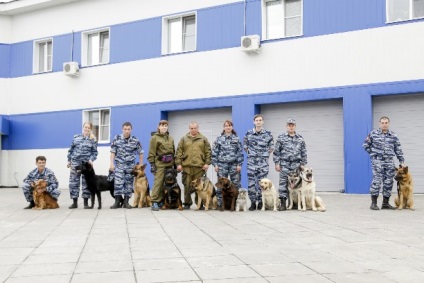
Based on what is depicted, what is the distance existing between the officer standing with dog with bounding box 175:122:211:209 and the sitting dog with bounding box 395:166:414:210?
4026 millimetres

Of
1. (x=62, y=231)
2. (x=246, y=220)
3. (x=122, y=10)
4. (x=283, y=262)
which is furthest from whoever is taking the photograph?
(x=122, y=10)

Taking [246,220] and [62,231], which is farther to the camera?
[246,220]

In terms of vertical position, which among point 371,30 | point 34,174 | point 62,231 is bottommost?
point 62,231

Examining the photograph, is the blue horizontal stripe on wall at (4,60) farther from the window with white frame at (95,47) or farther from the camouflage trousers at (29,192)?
the camouflage trousers at (29,192)

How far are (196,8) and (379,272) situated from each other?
541 inches

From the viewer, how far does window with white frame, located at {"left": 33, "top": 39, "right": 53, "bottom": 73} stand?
20219mm

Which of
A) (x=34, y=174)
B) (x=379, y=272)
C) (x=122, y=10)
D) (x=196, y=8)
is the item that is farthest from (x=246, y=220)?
(x=122, y=10)

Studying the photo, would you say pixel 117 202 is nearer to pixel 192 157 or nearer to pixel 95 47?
pixel 192 157

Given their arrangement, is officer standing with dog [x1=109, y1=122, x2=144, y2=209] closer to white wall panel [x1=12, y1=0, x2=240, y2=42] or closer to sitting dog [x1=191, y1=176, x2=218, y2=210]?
sitting dog [x1=191, y1=176, x2=218, y2=210]

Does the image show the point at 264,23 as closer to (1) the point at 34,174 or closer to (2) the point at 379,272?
(1) the point at 34,174

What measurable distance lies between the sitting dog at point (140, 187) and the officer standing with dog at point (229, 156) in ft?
5.95

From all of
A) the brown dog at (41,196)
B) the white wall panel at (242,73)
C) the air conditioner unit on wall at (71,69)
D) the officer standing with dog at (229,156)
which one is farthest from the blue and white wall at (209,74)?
the brown dog at (41,196)

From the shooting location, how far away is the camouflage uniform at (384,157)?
31.6ft

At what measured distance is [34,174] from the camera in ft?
35.0
